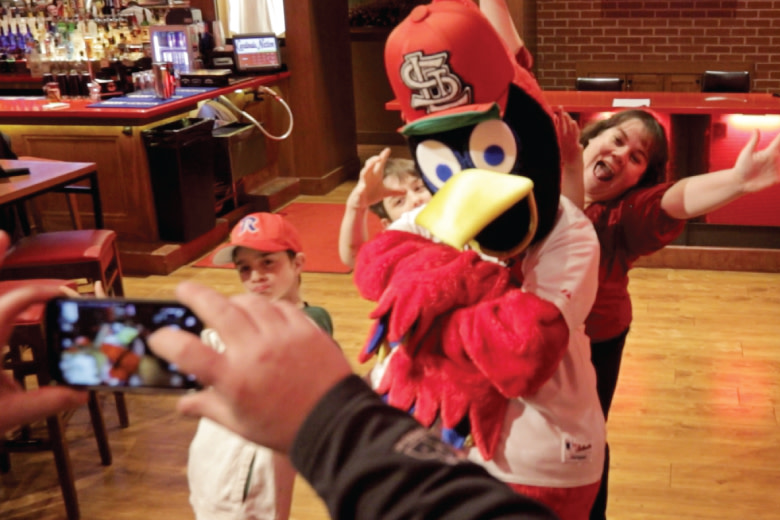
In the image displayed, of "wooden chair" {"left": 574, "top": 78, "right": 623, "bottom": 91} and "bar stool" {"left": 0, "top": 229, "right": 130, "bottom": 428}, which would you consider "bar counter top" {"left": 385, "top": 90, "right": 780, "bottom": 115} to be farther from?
"bar stool" {"left": 0, "top": 229, "right": 130, "bottom": 428}

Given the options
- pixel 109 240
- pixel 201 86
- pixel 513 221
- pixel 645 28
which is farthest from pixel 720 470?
pixel 645 28

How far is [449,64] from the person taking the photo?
4.28 feet

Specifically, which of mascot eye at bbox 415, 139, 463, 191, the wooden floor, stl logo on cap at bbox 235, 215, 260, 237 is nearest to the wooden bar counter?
the wooden floor

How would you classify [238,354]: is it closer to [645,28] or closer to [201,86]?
[201,86]

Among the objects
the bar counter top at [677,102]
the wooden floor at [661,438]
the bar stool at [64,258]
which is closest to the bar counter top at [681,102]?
the bar counter top at [677,102]

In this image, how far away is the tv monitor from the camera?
618 cm

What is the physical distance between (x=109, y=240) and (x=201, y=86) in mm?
2717

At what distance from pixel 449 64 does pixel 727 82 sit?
5080 millimetres

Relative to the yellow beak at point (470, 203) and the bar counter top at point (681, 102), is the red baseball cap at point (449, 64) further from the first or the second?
the bar counter top at point (681, 102)

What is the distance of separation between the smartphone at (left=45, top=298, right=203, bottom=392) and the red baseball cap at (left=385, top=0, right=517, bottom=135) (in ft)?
1.90

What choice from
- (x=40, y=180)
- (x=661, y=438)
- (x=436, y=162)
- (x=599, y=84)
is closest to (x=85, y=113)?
(x=40, y=180)

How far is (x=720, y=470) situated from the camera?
2.92 meters

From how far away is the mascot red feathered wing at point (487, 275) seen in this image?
1275mm

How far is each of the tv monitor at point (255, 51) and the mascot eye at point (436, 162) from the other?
5061 mm
